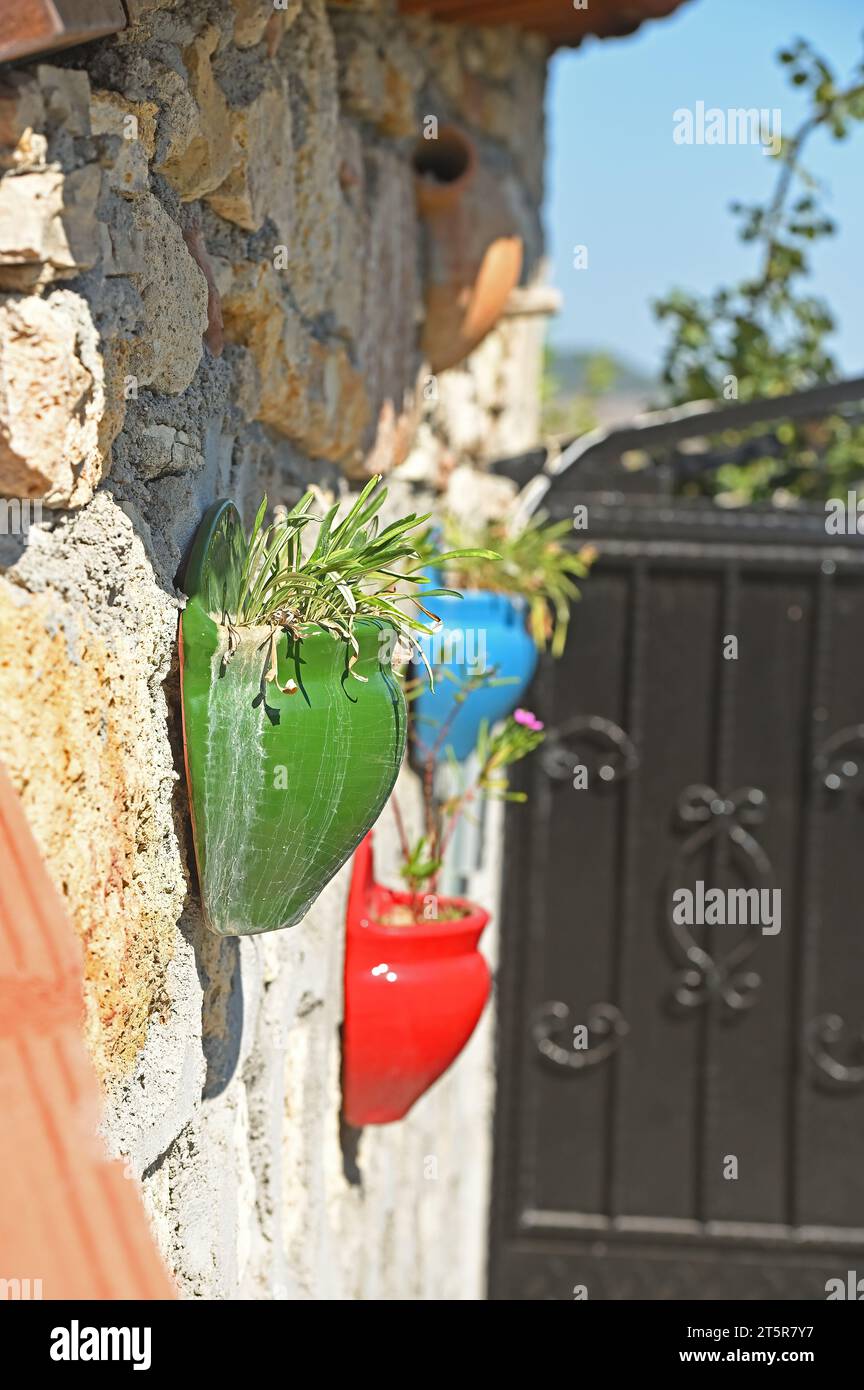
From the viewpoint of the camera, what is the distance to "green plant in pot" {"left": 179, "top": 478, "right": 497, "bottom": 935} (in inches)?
39.5

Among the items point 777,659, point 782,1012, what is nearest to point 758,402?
point 777,659

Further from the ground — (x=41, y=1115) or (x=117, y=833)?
(x=117, y=833)

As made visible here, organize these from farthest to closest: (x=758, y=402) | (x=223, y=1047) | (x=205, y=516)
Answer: (x=758, y=402) → (x=223, y=1047) → (x=205, y=516)

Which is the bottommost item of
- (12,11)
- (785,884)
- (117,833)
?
A: (785,884)

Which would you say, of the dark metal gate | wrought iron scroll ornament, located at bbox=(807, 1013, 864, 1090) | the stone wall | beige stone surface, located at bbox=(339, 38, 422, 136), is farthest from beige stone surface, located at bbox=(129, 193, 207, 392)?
wrought iron scroll ornament, located at bbox=(807, 1013, 864, 1090)

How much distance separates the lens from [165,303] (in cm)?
100

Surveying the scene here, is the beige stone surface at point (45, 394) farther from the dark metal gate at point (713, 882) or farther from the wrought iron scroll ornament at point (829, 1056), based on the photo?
the wrought iron scroll ornament at point (829, 1056)

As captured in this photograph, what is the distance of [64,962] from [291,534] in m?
→ 0.42

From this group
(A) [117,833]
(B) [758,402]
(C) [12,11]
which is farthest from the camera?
(B) [758,402]

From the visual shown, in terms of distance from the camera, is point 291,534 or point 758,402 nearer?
point 291,534

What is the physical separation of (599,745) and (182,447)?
1.76 m

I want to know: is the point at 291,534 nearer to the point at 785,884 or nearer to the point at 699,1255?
the point at 785,884

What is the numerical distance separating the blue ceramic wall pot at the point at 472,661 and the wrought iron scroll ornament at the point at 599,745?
1.75ft

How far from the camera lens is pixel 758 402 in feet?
8.51
